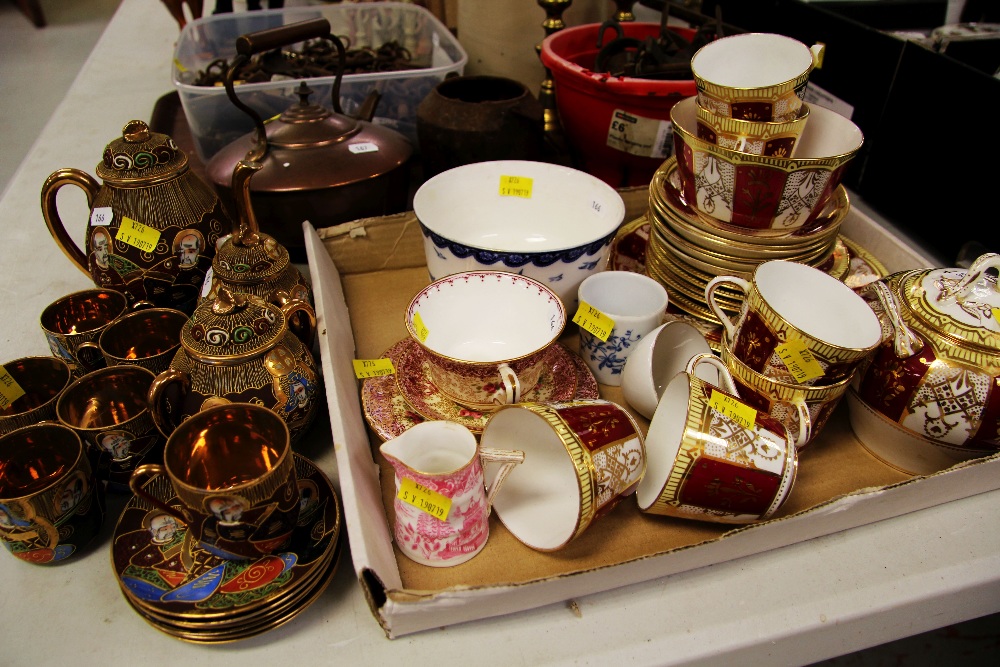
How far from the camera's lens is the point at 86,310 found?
0.98 meters

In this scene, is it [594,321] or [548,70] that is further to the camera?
[548,70]

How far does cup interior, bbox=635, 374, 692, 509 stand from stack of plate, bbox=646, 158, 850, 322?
224 mm

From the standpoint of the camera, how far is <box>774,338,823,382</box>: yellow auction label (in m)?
0.74

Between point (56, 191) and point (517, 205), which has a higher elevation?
point (56, 191)

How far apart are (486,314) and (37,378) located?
61 cm

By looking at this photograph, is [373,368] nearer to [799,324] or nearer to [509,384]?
[509,384]

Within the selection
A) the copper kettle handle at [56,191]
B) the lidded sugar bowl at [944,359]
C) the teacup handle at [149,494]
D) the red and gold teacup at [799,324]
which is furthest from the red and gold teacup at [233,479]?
the lidded sugar bowl at [944,359]

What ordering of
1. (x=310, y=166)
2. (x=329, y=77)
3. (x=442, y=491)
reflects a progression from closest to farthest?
(x=442, y=491) → (x=310, y=166) → (x=329, y=77)

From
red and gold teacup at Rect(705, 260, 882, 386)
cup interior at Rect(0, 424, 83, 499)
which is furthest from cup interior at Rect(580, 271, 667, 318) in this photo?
cup interior at Rect(0, 424, 83, 499)

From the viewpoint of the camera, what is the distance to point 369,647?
668mm

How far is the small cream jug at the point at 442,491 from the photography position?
25.7 inches

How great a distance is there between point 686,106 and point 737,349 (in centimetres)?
38

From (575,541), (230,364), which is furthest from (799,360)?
(230,364)

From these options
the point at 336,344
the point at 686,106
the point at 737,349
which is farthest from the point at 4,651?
the point at 686,106
